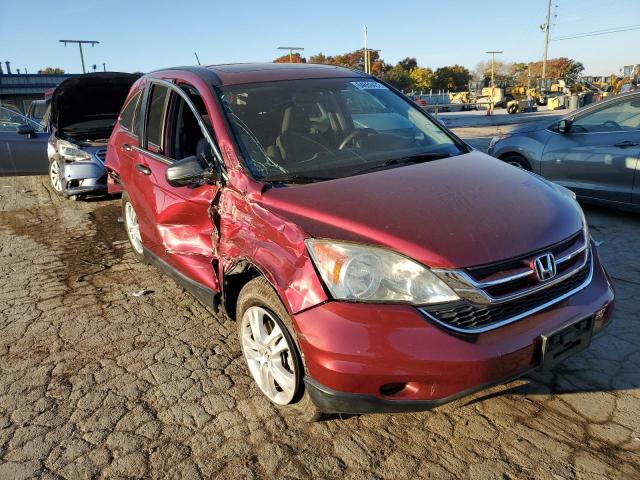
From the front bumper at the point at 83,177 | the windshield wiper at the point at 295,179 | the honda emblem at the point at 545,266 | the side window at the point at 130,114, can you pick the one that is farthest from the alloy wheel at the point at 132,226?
the honda emblem at the point at 545,266

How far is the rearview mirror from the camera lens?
3.03 meters

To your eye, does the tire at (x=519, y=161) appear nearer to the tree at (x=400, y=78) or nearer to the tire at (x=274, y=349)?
the tire at (x=274, y=349)

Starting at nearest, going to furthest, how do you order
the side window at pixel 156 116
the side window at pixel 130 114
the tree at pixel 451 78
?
the side window at pixel 156 116
the side window at pixel 130 114
the tree at pixel 451 78

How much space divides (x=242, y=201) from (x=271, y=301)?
618 mm

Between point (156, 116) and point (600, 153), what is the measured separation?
4.84 meters

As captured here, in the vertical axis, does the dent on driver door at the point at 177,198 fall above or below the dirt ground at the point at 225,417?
above

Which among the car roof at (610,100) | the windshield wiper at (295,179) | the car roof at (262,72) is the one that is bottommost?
the windshield wiper at (295,179)

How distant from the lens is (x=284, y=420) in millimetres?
2721

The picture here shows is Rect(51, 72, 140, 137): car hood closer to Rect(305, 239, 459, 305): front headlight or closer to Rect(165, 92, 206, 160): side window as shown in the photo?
Rect(165, 92, 206, 160): side window

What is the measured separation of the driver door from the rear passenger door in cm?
459

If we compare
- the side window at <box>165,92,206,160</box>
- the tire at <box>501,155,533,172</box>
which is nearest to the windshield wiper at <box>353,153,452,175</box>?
the side window at <box>165,92,206,160</box>

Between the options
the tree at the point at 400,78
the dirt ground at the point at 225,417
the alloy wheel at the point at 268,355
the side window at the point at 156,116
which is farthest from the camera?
the tree at the point at 400,78

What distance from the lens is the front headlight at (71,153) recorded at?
8008 mm

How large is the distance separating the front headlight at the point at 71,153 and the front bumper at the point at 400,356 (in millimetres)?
6951
